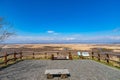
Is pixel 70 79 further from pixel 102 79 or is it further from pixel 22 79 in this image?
pixel 22 79

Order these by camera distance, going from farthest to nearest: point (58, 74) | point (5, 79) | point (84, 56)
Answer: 1. point (84, 56)
2. point (58, 74)
3. point (5, 79)

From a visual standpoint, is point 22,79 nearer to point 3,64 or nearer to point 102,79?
point 102,79

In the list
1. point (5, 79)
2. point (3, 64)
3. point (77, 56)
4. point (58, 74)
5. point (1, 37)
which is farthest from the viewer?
point (77, 56)

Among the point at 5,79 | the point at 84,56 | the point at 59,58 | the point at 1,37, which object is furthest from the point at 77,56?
the point at 5,79

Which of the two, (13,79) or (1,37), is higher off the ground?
(1,37)

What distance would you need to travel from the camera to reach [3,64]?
1273cm

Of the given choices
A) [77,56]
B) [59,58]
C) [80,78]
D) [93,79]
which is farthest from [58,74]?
[77,56]

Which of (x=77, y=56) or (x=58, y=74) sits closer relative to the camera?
(x=58, y=74)

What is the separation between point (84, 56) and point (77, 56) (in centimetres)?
188

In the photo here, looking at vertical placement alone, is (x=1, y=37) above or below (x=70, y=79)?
above

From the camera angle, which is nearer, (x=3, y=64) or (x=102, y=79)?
(x=102, y=79)

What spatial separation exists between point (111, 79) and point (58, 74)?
2744mm

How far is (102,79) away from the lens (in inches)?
288

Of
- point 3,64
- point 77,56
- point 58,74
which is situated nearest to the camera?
point 58,74
